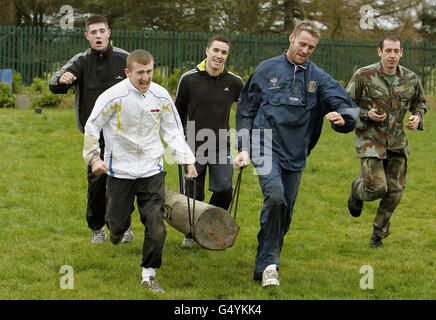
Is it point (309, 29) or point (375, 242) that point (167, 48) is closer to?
point (375, 242)

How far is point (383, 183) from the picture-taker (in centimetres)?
706

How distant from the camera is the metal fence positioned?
18156 mm

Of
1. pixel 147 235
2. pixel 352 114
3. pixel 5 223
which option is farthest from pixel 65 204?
pixel 352 114

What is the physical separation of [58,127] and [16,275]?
26.0ft

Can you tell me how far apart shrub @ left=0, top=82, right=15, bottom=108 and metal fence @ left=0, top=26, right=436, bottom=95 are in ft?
7.45

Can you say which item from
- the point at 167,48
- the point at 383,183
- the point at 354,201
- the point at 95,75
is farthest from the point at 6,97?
the point at 383,183

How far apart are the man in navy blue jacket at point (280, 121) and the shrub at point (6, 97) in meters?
11.0

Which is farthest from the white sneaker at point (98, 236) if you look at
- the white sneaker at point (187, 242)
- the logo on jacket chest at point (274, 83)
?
the logo on jacket chest at point (274, 83)

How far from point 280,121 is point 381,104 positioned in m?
1.88

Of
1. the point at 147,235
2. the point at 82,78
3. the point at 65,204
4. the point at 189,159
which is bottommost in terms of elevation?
the point at 65,204

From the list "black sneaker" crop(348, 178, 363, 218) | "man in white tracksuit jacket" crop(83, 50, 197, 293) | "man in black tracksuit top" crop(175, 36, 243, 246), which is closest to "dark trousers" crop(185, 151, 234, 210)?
"man in black tracksuit top" crop(175, 36, 243, 246)

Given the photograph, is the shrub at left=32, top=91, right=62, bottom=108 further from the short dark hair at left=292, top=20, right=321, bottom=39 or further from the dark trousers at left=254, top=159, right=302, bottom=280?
the short dark hair at left=292, top=20, right=321, bottom=39
